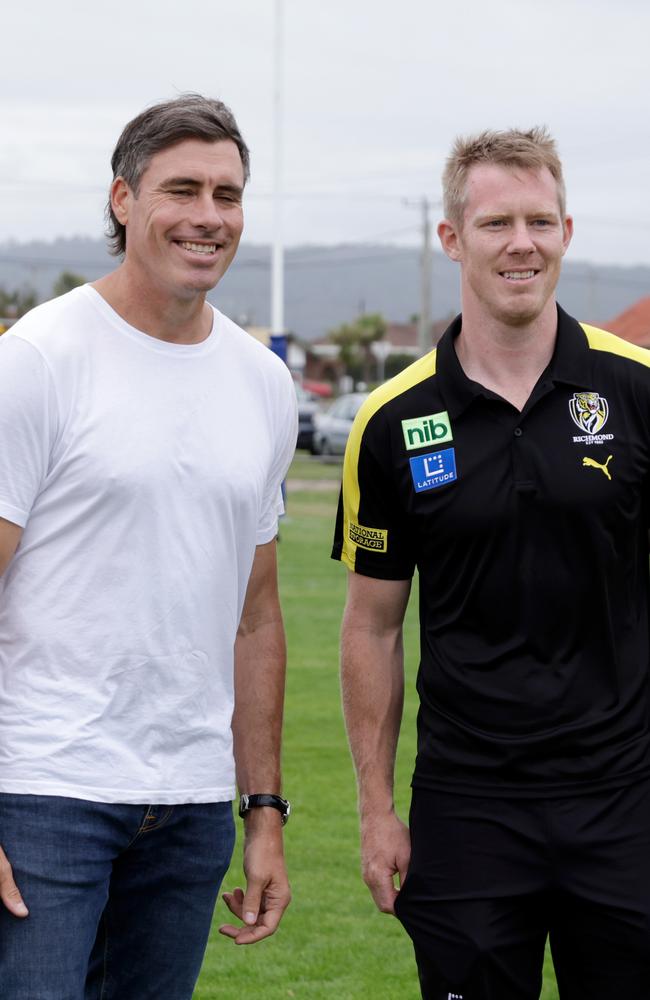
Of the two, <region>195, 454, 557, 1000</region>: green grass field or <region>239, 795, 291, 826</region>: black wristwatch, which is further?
<region>195, 454, 557, 1000</region>: green grass field

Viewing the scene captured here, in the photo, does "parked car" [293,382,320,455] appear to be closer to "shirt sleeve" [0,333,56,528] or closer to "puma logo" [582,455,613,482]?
"puma logo" [582,455,613,482]

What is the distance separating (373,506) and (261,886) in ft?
2.99

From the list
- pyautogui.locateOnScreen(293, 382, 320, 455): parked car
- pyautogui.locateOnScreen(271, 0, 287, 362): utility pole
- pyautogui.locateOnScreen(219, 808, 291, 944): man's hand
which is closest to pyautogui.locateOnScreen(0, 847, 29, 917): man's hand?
pyautogui.locateOnScreen(219, 808, 291, 944): man's hand

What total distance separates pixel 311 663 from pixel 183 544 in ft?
28.7

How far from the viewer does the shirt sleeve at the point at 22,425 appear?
3004 millimetres

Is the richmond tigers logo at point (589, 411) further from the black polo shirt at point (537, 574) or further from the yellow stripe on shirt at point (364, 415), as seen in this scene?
the yellow stripe on shirt at point (364, 415)

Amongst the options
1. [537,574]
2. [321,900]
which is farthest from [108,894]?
[321,900]

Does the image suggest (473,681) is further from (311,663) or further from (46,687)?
(311,663)

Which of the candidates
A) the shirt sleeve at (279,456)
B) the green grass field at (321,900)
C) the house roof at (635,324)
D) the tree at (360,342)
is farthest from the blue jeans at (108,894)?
the tree at (360,342)

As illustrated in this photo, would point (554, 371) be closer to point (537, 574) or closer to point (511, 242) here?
point (511, 242)

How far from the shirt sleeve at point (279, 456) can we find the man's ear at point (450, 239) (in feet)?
1.64

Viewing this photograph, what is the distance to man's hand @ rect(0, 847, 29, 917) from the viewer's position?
9.86ft

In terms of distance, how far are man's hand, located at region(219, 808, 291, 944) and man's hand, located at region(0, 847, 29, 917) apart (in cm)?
62

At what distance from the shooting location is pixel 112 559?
3.15 m
